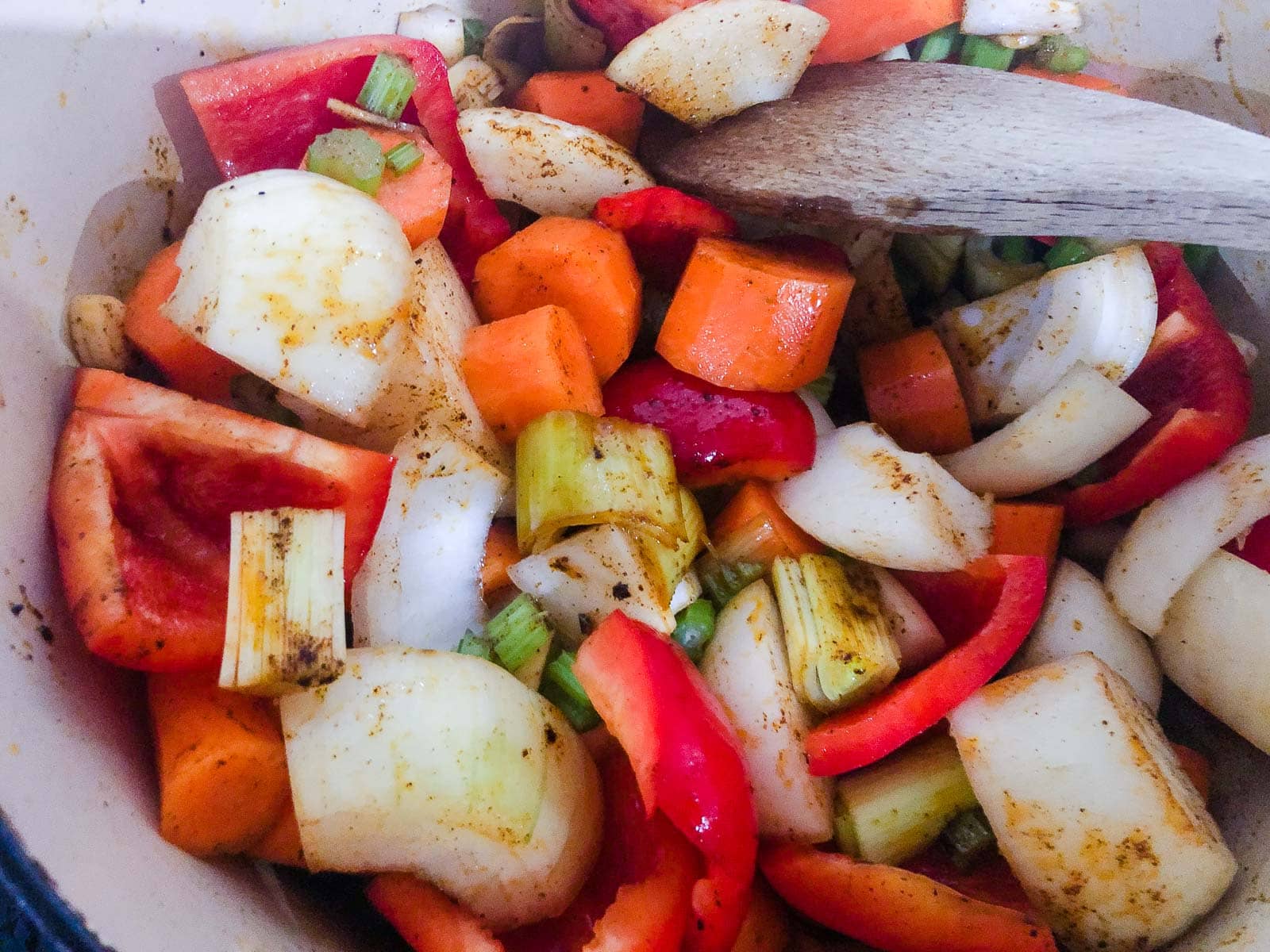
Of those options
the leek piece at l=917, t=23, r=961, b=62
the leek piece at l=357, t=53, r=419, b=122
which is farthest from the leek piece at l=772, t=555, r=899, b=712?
the leek piece at l=917, t=23, r=961, b=62

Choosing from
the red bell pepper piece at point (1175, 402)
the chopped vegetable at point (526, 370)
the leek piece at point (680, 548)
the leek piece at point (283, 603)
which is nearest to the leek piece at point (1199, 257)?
the red bell pepper piece at point (1175, 402)

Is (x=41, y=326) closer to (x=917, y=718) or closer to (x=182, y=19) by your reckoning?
(x=182, y=19)

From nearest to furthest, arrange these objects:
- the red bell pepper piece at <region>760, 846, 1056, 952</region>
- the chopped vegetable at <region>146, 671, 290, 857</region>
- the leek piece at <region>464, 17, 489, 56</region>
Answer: the chopped vegetable at <region>146, 671, 290, 857</region> → the red bell pepper piece at <region>760, 846, 1056, 952</region> → the leek piece at <region>464, 17, 489, 56</region>

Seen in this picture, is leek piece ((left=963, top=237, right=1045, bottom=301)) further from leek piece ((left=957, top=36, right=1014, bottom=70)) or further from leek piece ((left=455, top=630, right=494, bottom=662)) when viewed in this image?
leek piece ((left=455, top=630, right=494, bottom=662))

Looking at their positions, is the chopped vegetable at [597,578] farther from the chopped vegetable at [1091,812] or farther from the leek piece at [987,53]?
the leek piece at [987,53]

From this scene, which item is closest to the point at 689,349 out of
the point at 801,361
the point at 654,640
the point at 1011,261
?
the point at 801,361

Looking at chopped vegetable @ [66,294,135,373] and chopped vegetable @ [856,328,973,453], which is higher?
chopped vegetable @ [66,294,135,373]

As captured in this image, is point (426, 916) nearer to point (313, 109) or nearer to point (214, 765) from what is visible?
point (214, 765)
